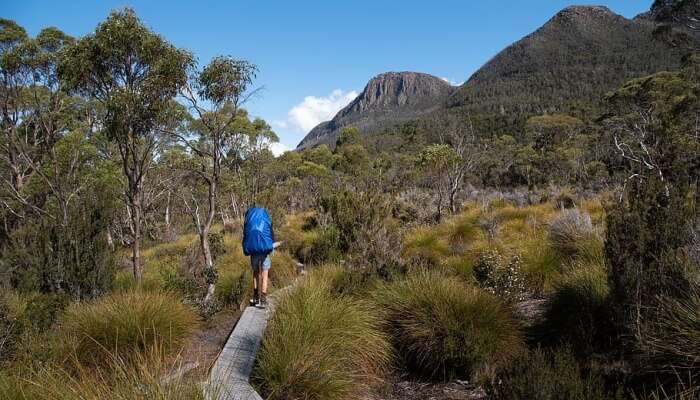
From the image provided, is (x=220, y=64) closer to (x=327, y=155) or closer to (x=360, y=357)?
(x=360, y=357)

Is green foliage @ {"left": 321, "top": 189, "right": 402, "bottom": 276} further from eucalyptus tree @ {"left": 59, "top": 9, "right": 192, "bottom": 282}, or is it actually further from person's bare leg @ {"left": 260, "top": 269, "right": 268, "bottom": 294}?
eucalyptus tree @ {"left": 59, "top": 9, "right": 192, "bottom": 282}

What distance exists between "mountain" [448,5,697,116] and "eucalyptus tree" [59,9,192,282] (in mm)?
84966

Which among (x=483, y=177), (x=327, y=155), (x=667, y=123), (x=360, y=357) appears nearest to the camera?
(x=360, y=357)

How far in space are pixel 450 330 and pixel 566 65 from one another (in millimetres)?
150912

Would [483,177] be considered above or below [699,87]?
below

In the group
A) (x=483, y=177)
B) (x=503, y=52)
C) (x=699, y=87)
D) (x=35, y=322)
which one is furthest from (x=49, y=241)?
(x=503, y=52)

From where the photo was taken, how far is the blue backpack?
6.46 meters

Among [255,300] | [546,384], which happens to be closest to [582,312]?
[546,384]

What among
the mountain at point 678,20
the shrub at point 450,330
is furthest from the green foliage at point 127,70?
the mountain at point 678,20

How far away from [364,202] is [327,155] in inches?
1897

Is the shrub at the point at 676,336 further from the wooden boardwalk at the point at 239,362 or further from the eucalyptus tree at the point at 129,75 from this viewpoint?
the eucalyptus tree at the point at 129,75

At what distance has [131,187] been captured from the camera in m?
7.59

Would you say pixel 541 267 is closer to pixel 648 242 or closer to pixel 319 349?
pixel 648 242

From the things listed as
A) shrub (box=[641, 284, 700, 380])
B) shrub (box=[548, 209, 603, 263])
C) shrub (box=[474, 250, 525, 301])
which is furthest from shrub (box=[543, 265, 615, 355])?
shrub (box=[548, 209, 603, 263])
